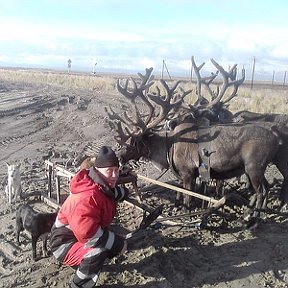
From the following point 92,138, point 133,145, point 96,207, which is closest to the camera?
point 96,207

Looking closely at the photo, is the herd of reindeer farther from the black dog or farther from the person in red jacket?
the person in red jacket

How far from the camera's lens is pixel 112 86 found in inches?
1569

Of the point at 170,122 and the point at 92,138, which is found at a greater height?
the point at 170,122

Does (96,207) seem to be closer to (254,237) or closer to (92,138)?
(254,237)

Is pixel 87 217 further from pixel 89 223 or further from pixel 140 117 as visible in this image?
pixel 140 117

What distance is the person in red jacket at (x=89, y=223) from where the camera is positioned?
4.58 metres

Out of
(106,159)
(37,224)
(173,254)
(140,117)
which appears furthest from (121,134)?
(106,159)

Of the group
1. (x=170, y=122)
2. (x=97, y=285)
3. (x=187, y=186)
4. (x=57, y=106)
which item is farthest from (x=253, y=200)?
(x=57, y=106)

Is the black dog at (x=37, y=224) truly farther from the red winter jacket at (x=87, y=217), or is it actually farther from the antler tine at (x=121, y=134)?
the antler tine at (x=121, y=134)

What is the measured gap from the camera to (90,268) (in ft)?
15.4

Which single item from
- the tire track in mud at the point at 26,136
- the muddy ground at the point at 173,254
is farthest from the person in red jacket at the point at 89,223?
the tire track in mud at the point at 26,136

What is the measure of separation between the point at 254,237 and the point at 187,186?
59.3 inches

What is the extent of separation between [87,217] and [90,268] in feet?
1.95

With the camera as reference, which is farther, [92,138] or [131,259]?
[92,138]
